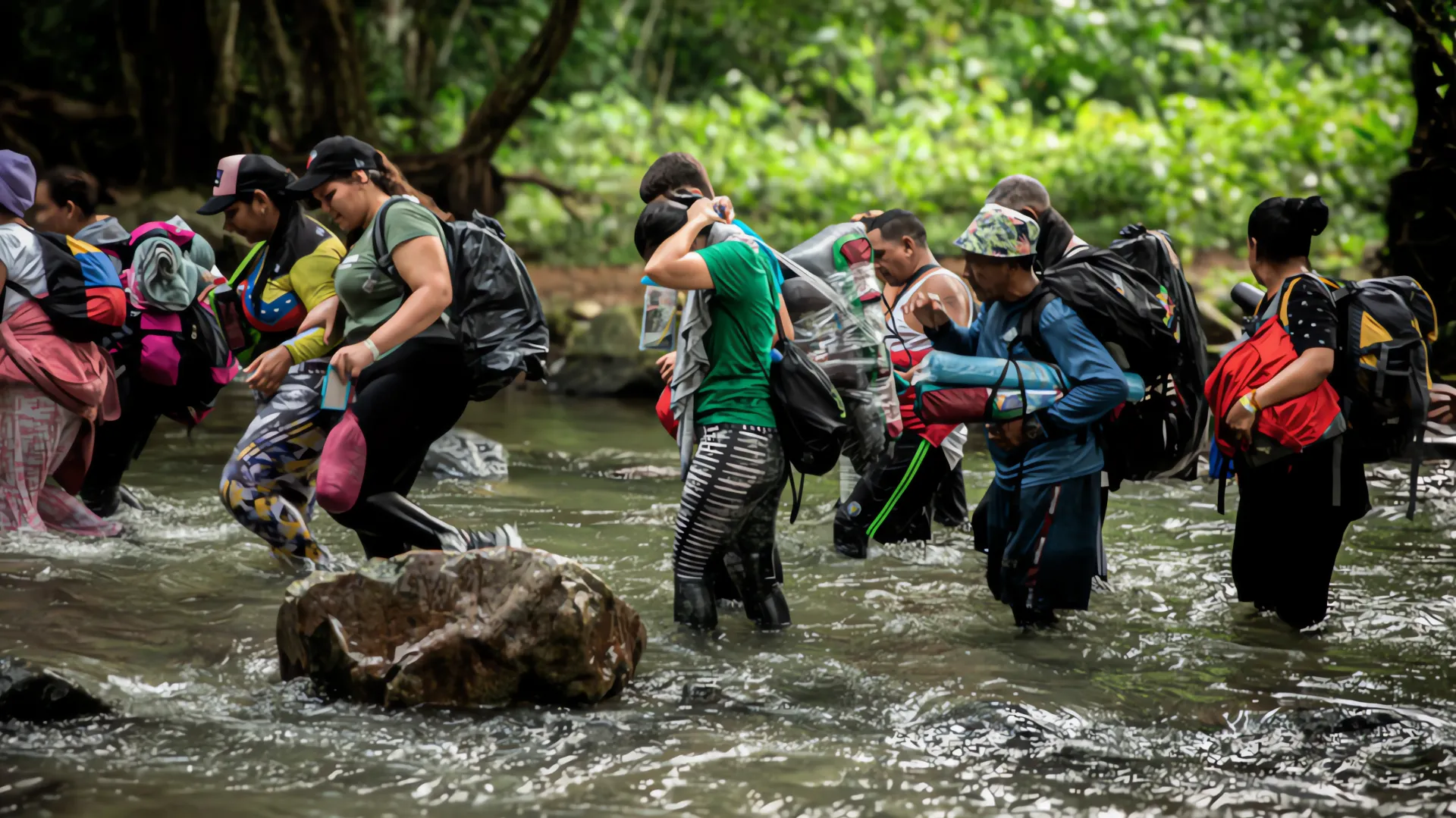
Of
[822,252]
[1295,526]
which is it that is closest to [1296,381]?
[1295,526]

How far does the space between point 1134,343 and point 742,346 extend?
1553 millimetres

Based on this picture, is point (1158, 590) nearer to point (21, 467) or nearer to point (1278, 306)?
point (1278, 306)

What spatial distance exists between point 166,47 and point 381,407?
529 inches

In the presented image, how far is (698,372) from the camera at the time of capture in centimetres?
555

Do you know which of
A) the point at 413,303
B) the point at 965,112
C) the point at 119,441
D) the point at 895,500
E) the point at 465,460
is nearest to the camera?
the point at 413,303

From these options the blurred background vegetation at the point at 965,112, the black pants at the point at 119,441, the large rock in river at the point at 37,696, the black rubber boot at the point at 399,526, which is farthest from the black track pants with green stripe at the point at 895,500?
the blurred background vegetation at the point at 965,112

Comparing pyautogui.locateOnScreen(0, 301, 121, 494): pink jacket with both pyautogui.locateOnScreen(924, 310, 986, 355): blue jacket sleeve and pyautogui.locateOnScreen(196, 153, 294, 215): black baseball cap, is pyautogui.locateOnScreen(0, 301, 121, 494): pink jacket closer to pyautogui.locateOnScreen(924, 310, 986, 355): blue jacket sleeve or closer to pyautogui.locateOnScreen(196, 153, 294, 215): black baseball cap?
pyautogui.locateOnScreen(196, 153, 294, 215): black baseball cap

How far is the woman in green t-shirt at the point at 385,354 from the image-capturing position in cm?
552

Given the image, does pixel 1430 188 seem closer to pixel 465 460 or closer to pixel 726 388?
pixel 465 460

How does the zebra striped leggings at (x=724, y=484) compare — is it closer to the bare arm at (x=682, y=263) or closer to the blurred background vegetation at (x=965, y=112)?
the bare arm at (x=682, y=263)

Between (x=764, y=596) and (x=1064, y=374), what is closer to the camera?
(x=1064, y=374)

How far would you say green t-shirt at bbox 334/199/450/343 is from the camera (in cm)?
558

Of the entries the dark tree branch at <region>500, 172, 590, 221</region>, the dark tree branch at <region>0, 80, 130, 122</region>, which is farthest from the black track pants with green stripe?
the dark tree branch at <region>0, 80, 130, 122</region>

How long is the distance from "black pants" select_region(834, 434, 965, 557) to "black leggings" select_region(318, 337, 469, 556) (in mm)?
2536
